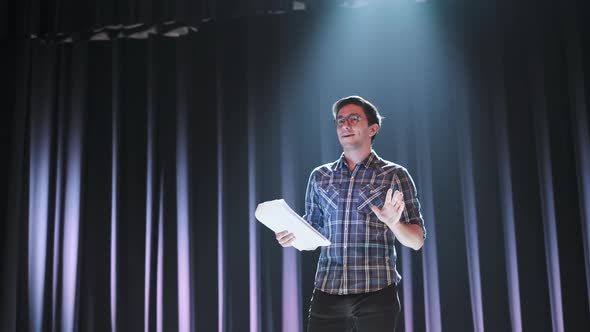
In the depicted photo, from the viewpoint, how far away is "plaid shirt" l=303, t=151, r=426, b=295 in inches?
83.0

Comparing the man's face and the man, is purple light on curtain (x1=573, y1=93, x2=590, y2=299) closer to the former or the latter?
the man

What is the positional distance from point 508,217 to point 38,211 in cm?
297

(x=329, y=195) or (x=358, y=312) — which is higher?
(x=329, y=195)

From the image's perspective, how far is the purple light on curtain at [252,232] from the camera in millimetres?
3363

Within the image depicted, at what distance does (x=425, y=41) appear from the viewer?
135 inches

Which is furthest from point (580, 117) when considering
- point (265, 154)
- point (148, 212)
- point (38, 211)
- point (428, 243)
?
point (38, 211)

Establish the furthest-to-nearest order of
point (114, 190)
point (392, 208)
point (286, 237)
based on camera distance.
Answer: point (114, 190) → point (286, 237) → point (392, 208)

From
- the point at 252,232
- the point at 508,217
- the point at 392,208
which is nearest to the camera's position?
the point at 392,208

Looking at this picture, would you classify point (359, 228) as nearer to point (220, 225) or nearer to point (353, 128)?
point (353, 128)

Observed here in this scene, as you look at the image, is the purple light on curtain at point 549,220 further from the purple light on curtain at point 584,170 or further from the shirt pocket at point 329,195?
the shirt pocket at point 329,195

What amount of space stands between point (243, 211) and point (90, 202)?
41.4 inches

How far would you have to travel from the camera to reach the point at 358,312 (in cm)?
206

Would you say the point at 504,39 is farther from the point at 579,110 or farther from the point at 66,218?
the point at 66,218

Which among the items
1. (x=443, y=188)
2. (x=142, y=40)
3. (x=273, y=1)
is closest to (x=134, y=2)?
(x=142, y=40)
